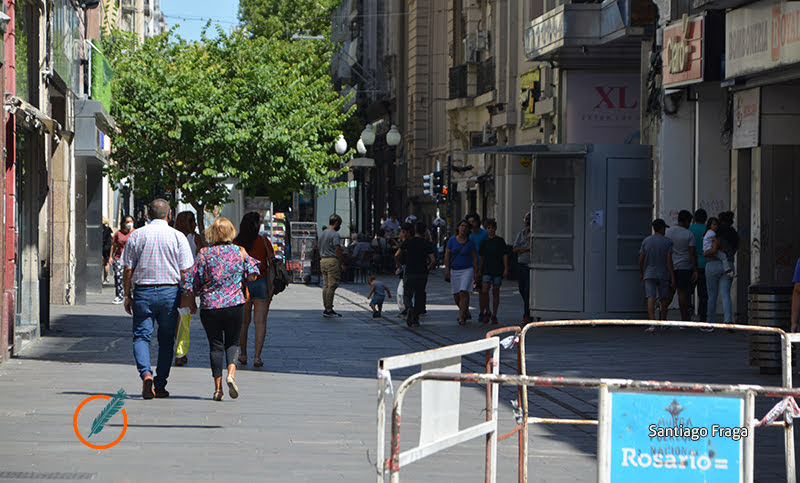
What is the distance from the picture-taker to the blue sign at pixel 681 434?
5520 mm

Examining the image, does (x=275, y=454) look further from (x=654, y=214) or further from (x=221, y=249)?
(x=654, y=214)

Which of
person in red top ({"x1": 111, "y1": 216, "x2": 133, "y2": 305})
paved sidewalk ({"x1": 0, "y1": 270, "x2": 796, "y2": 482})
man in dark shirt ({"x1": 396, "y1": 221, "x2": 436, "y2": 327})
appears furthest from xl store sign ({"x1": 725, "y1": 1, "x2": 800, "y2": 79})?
person in red top ({"x1": 111, "y1": 216, "x2": 133, "y2": 305})

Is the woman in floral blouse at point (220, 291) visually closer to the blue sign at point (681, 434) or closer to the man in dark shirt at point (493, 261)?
the blue sign at point (681, 434)

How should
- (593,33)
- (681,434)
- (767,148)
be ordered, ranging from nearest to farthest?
1. (681,434)
2. (767,148)
3. (593,33)

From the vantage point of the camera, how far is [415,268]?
2214cm

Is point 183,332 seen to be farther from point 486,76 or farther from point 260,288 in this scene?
point 486,76

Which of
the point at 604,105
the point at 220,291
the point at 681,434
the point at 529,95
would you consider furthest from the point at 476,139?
the point at 681,434

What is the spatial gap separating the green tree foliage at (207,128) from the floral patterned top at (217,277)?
27.6 m

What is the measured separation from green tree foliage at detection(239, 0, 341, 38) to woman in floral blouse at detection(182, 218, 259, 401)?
6697cm

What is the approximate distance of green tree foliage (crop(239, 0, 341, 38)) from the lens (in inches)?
3103

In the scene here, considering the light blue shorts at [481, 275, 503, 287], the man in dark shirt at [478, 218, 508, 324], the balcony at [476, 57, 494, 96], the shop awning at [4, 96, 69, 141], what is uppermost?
the balcony at [476, 57, 494, 96]

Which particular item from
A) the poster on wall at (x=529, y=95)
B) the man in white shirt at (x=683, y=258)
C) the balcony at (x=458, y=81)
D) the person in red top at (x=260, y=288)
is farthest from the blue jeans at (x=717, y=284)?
the balcony at (x=458, y=81)

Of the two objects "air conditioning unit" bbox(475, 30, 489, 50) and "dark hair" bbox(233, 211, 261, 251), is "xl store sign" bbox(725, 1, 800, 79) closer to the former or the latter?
"dark hair" bbox(233, 211, 261, 251)

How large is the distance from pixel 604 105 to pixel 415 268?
7.80 m
